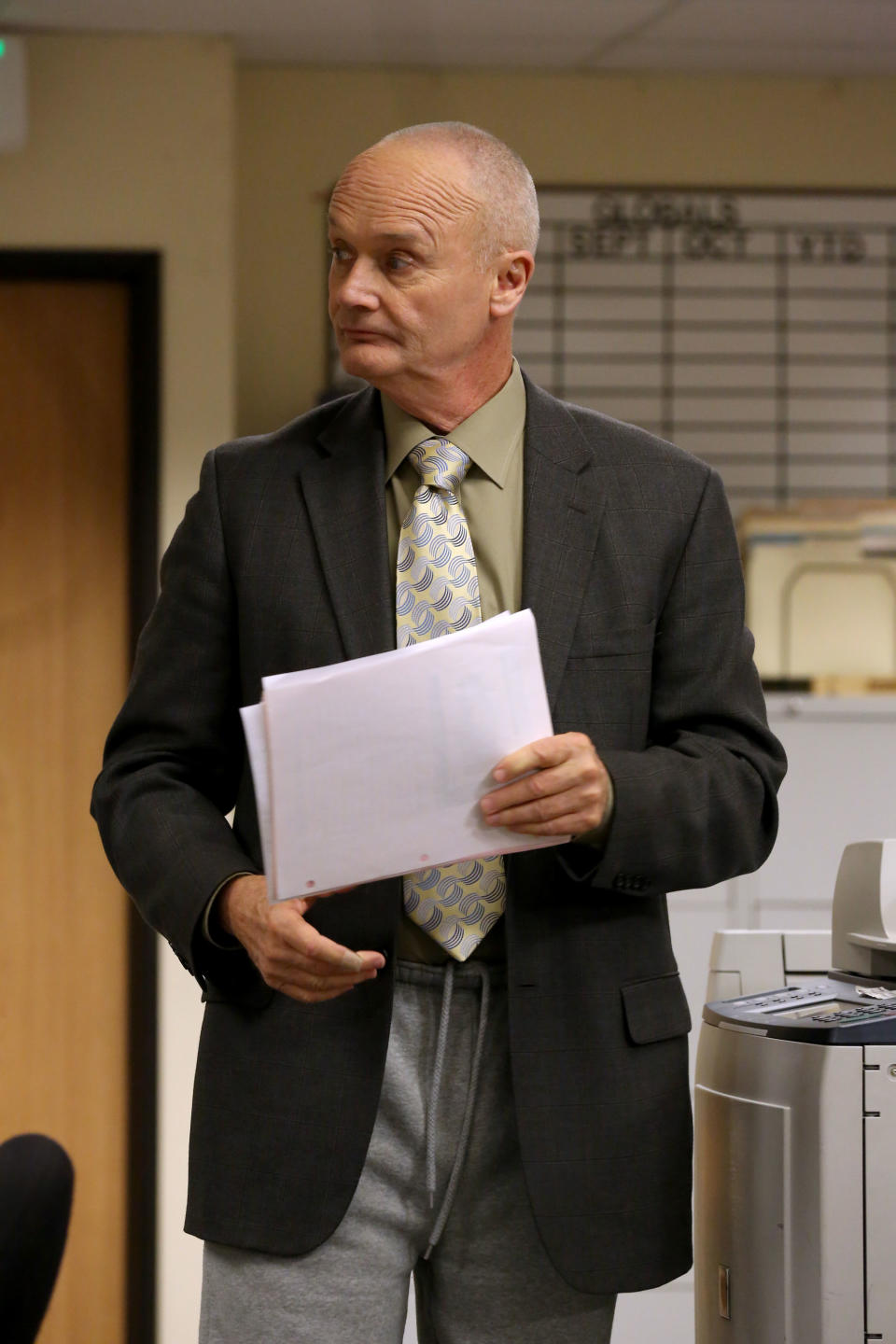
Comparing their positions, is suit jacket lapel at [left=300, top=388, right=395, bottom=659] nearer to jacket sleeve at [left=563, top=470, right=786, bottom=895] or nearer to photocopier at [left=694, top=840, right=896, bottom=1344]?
jacket sleeve at [left=563, top=470, right=786, bottom=895]

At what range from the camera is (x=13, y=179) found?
315 centimetres

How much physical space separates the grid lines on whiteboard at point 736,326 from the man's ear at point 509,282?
217 cm

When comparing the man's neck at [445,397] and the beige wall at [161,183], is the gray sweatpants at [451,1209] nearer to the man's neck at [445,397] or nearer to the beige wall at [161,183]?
the man's neck at [445,397]

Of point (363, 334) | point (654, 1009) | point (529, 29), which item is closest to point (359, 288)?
point (363, 334)

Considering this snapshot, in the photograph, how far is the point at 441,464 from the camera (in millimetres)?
1303

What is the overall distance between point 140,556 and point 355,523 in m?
2.04

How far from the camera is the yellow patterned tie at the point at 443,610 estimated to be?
4.12ft

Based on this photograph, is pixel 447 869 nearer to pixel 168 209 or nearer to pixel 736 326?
pixel 168 209

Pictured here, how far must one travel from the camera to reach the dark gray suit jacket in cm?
123

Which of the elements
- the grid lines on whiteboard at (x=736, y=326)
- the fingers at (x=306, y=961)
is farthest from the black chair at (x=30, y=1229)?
the grid lines on whiteboard at (x=736, y=326)

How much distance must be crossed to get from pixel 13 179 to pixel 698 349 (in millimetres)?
1603

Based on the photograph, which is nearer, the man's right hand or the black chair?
the black chair

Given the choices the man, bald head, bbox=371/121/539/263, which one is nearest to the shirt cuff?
the man

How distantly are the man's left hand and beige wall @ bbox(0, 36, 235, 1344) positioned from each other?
2184 millimetres
